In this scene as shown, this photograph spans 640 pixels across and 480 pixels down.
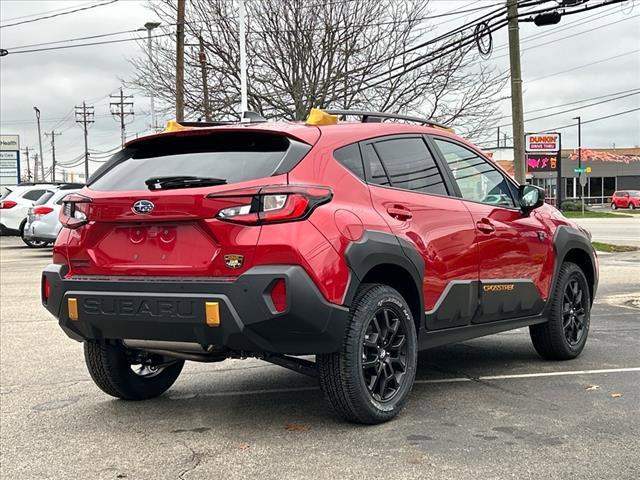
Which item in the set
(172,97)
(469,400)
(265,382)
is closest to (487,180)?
(469,400)

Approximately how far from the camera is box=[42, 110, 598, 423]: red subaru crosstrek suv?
4141 millimetres

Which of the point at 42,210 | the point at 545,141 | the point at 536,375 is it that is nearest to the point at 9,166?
the point at 42,210

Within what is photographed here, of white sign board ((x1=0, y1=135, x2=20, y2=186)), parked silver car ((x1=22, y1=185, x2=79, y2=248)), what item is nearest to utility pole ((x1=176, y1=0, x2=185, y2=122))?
parked silver car ((x1=22, y1=185, x2=79, y2=248))

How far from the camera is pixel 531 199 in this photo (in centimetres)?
604

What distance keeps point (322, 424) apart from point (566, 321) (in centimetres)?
276

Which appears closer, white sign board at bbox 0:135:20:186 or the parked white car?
the parked white car

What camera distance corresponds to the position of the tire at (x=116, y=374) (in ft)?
17.0

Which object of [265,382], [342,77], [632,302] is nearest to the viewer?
[265,382]

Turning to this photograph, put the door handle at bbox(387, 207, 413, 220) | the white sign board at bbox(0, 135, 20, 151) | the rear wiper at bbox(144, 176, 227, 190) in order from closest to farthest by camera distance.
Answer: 1. the rear wiper at bbox(144, 176, 227, 190)
2. the door handle at bbox(387, 207, 413, 220)
3. the white sign board at bbox(0, 135, 20, 151)

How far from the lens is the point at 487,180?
598cm

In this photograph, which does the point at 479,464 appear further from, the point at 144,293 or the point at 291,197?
the point at 144,293

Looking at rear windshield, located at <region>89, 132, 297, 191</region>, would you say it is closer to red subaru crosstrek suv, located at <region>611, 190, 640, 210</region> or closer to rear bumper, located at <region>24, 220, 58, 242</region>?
rear bumper, located at <region>24, 220, 58, 242</region>

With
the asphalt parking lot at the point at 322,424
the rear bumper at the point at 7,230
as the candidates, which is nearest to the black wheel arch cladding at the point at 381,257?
the asphalt parking lot at the point at 322,424

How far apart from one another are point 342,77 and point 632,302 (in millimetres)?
17115
